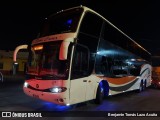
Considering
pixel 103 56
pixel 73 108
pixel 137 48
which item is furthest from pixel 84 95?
pixel 137 48

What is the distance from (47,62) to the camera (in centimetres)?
1007

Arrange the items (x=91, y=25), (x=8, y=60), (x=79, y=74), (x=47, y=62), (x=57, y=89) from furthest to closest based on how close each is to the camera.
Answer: (x=8, y=60) < (x=91, y=25) < (x=79, y=74) < (x=47, y=62) < (x=57, y=89)

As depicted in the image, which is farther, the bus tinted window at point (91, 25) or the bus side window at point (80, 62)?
the bus tinted window at point (91, 25)

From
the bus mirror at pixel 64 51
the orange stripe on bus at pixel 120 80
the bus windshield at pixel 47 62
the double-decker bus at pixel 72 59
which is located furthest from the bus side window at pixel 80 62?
the orange stripe on bus at pixel 120 80

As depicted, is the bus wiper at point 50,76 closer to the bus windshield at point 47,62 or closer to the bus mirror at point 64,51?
the bus windshield at point 47,62

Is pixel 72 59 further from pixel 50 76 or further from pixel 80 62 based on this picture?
pixel 50 76

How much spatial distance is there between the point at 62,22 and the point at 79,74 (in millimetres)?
2437

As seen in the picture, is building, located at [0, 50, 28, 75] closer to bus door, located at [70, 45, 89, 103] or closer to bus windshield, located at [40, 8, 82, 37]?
bus windshield, located at [40, 8, 82, 37]

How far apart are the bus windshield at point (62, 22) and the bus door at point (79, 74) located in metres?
0.98

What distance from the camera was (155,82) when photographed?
26828 millimetres

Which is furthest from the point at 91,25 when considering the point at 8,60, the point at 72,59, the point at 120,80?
the point at 8,60

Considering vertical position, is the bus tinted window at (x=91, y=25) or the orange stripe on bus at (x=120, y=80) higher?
the bus tinted window at (x=91, y=25)

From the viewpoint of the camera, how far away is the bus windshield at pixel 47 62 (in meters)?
9.62

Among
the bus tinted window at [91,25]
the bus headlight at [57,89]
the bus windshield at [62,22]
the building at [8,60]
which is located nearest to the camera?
the bus headlight at [57,89]
